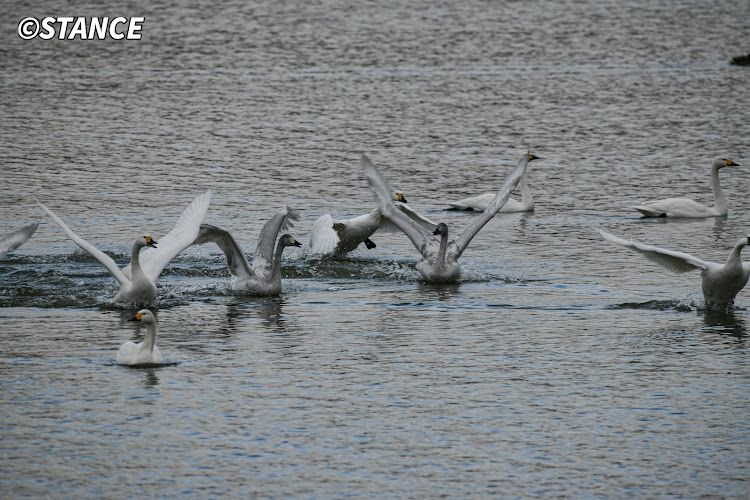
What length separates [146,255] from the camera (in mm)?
16594

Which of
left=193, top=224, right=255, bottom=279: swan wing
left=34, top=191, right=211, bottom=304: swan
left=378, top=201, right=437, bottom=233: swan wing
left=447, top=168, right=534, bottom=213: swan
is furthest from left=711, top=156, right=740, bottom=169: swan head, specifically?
left=193, top=224, right=255, bottom=279: swan wing

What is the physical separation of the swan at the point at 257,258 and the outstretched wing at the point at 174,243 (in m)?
0.18

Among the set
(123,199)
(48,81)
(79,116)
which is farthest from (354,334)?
(48,81)

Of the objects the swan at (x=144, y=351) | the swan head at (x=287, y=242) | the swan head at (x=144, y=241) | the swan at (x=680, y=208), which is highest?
the swan at (x=680, y=208)

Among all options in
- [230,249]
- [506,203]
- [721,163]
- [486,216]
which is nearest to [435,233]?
[486,216]

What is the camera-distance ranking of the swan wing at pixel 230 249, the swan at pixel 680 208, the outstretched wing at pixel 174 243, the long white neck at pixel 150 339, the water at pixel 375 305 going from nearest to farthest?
1. the water at pixel 375 305
2. the long white neck at pixel 150 339
3. the outstretched wing at pixel 174 243
4. the swan wing at pixel 230 249
5. the swan at pixel 680 208

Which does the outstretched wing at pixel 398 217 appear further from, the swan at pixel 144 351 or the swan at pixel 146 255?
the swan at pixel 144 351

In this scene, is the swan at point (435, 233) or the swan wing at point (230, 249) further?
the swan at point (435, 233)

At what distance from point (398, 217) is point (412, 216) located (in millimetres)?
1874

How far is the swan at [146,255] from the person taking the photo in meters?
15.6

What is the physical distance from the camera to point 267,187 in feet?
78.5

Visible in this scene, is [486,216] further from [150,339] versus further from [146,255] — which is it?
[150,339]

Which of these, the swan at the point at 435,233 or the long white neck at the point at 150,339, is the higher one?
the swan at the point at 435,233

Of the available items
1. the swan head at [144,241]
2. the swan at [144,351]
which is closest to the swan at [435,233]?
the swan head at [144,241]
